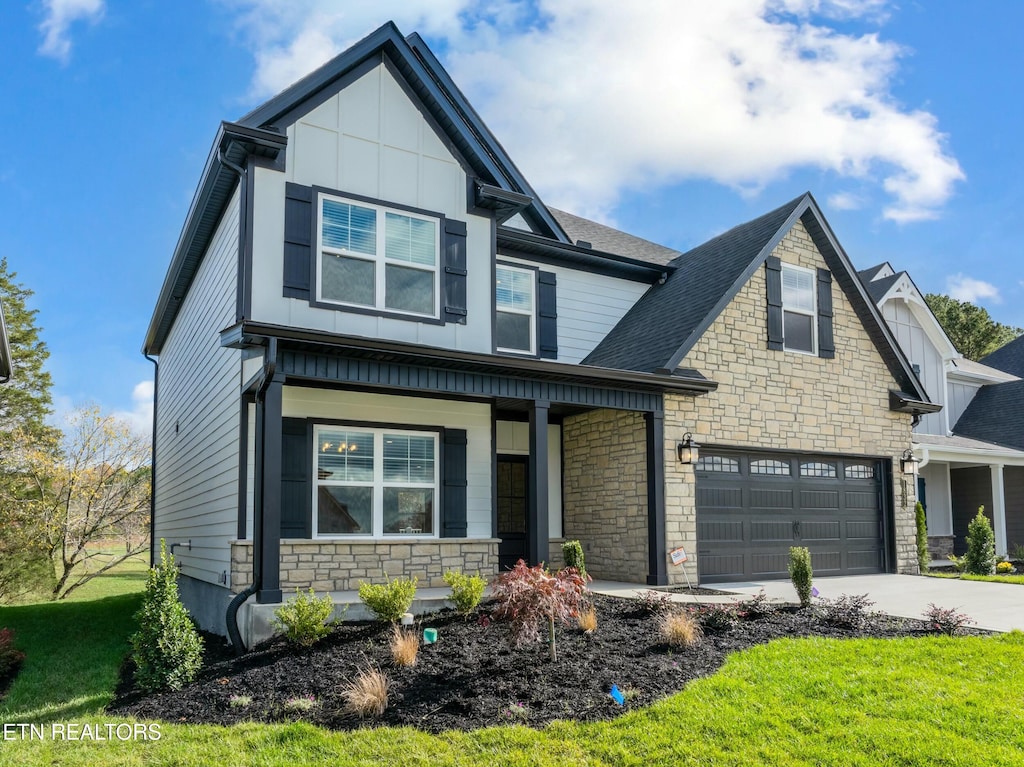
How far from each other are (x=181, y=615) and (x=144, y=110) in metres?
13.7

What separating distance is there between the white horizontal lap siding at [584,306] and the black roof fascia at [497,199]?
1724 millimetres

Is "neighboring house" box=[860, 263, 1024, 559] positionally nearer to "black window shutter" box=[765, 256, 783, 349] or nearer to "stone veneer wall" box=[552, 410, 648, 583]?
"black window shutter" box=[765, 256, 783, 349]

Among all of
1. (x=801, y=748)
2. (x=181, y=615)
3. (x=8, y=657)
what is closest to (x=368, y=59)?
(x=181, y=615)

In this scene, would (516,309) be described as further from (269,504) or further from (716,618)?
(716,618)

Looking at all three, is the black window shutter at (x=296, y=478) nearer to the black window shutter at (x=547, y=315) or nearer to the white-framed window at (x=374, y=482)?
the white-framed window at (x=374, y=482)

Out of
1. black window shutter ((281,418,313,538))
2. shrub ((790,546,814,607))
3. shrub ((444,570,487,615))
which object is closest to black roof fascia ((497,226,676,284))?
black window shutter ((281,418,313,538))

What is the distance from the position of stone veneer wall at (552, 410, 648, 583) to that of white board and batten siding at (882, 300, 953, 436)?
34.9ft

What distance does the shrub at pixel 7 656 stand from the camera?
9148 mm

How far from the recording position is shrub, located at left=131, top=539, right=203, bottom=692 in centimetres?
726

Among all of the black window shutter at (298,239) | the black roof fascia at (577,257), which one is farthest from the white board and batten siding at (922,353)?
the black window shutter at (298,239)

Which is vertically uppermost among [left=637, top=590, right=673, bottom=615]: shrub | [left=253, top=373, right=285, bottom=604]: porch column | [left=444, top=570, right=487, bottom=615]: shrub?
[left=253, top=373, right=285, bottom=604]: porch column

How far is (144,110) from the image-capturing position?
57.6 feet

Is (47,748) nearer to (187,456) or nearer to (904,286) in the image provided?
(187,456)

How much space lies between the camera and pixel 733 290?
42.2 ft
